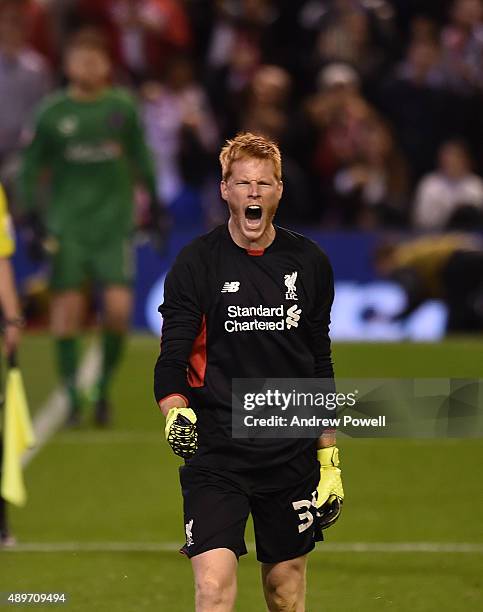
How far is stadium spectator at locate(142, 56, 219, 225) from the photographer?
15438 millimetres

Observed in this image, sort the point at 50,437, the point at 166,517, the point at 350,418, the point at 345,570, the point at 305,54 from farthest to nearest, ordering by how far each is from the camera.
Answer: the point at 305,54 → the point at 50,437 → the point at 166,517 → the point at 345,570 → the point at 350,418

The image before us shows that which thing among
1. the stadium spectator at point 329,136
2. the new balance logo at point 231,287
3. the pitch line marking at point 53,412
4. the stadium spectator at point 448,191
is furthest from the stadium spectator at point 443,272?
the new balance logo at point 231,287

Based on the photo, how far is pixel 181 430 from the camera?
195 inches

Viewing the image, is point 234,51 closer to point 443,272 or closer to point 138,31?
point 138,31

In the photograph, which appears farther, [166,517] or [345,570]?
[166,517]

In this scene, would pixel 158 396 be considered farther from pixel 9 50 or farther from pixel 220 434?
pixel 9 50

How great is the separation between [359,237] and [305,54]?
318 cm

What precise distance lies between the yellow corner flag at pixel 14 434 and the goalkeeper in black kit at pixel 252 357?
7.51ft

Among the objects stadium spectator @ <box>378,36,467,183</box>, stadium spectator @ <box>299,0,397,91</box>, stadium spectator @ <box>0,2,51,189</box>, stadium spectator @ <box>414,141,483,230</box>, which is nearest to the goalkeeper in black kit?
stadium spectator @ <box>414,141,483,230</box>

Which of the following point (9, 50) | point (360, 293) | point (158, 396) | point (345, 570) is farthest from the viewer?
point (9, 50)

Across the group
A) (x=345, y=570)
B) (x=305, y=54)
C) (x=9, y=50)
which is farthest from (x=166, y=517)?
(x=305, y=54)

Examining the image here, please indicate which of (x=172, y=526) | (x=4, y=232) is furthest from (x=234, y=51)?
(x=4, y=232)

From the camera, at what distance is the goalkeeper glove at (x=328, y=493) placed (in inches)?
212

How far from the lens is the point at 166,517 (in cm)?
874
